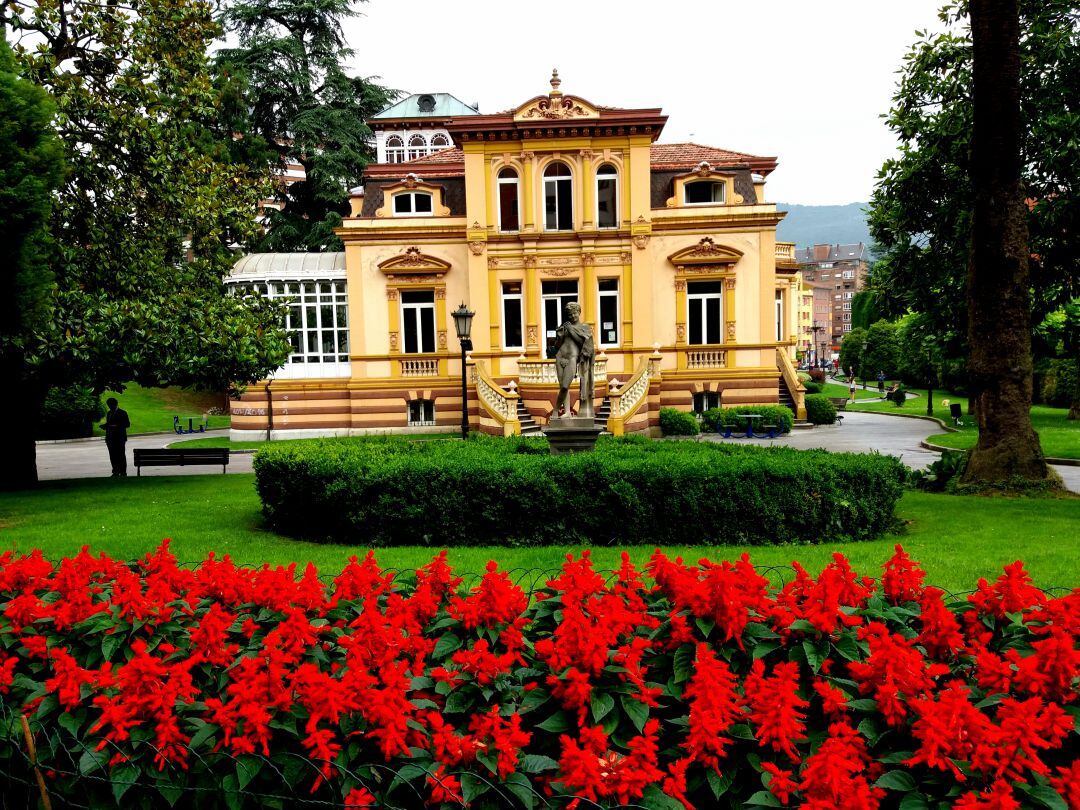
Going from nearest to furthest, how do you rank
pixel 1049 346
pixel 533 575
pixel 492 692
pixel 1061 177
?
pixel 492 692, pixel 533 575, pixel 1061 177, pixel 1049 346

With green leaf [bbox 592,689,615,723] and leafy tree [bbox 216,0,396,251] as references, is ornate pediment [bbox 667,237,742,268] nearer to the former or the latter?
leafy tree [bbox 216,0,396,251]

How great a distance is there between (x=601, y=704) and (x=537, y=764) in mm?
377

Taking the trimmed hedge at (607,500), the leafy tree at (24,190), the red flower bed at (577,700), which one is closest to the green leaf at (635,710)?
the red flower bed at (577,700)

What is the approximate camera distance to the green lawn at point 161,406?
40812 mm

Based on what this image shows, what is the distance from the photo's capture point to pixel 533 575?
8.40 meters

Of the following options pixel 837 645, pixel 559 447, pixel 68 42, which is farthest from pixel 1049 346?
pixel 68 42

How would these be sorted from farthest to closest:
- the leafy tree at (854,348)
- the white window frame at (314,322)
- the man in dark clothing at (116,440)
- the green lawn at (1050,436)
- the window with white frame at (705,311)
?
the leafy tree at (854,348) < the white window frame at (314,322) < the window with white frame at (705,311) < the green lawn at (1050,436) < the man in dark clothing at (116,440)

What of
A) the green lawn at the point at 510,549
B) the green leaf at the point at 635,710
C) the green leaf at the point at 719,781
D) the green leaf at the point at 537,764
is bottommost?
the green lawn at the point at 510,549

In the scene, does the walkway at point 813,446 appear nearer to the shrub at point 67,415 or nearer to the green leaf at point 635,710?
the shrub at point 67,415

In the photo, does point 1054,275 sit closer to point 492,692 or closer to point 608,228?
point 608,228

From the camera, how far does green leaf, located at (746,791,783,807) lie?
2.94m

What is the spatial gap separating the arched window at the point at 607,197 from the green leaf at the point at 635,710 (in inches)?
1032

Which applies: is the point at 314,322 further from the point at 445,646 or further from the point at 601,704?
the point at 601,704

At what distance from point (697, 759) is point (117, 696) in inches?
107
